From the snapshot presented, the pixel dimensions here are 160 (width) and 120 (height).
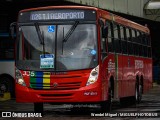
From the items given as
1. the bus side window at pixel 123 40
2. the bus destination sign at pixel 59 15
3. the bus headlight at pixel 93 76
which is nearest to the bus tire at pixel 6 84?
the bus side window at pixel 123 40

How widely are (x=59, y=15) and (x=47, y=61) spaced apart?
136 centimetres

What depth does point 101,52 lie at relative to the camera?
629 inches

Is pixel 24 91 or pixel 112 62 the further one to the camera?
pixel 112 62

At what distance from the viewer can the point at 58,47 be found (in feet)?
52.0

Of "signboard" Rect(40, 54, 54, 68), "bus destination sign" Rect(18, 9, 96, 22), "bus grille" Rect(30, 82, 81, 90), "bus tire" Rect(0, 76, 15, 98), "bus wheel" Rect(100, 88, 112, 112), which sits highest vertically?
"bus destination sign" Rect(18, 9, 96, 22)

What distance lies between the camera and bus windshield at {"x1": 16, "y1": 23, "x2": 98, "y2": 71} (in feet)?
51.4

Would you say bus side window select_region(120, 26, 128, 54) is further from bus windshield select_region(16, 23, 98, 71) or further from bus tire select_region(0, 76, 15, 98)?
bus tire select_region(0, 76, 15, 98)

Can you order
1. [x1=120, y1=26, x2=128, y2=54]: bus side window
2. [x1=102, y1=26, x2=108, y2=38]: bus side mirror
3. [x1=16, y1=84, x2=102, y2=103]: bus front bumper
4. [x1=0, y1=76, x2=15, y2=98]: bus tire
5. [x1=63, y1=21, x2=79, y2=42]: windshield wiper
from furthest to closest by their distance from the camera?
[x1=0, y1=76, x2=15, y2=98]: bus tire, [x1=120, y1=26, x2=128, y2=54]: bus side window, [x1=102, y1=26, x2=108, y2=38]: bus side mirror, [x1=63, y1=21, x2=79, y2=42]: windshield wiper, [x1=16, y1=84, x2=102, y2=103]: bus front bumper

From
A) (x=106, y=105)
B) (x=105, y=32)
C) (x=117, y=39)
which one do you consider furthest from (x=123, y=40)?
(x=105, y=32)

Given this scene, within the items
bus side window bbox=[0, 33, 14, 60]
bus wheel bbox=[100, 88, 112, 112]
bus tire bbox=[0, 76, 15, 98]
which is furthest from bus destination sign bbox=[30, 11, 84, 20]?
bus tire bbox=[0, 76, 15, 98]

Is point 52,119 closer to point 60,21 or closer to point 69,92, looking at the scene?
point 69,92

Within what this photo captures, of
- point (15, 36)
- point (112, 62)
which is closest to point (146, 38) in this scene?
point (112, 62)

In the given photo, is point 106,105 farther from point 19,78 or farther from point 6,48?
point 6,48

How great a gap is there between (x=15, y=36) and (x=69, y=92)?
263 cm
